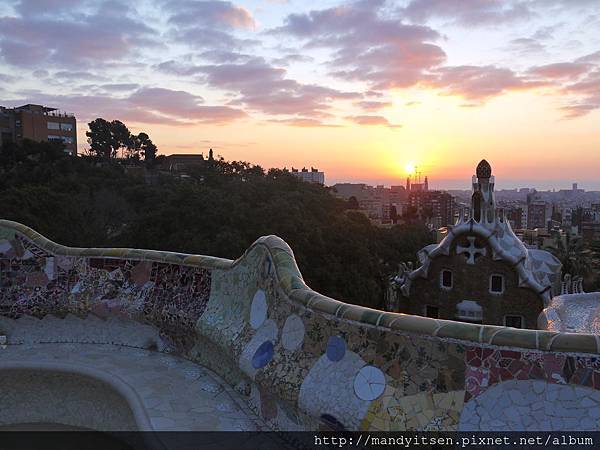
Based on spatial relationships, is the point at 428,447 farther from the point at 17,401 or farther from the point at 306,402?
the point at 17,401

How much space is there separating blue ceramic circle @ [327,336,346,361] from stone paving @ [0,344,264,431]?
1117mm

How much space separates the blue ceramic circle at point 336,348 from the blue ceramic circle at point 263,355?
794 millimetres

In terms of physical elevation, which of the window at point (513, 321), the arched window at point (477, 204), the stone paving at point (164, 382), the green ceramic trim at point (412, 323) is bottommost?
the window at point (513, 321)

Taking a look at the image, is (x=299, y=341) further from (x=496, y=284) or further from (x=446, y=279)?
(x=446, y=279)

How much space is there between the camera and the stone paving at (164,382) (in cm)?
486

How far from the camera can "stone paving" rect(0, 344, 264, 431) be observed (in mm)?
4863

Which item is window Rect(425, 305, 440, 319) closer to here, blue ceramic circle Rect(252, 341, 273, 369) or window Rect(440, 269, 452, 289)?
window Rect(440, 269, 452, 289)

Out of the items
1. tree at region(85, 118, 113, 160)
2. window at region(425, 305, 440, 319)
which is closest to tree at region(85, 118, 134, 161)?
tree at region(85, 118, 113, 160)

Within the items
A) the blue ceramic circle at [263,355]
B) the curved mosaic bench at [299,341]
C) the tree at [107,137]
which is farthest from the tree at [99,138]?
the blue ceramic circle at [263,355]

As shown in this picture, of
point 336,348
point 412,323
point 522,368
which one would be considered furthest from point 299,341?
point 522,368

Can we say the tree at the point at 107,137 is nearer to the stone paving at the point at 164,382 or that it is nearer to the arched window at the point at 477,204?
the arched window at the point at 477,204

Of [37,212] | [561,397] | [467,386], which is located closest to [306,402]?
[467,386]

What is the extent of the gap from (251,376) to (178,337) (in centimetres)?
218

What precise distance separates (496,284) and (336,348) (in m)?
12.1
